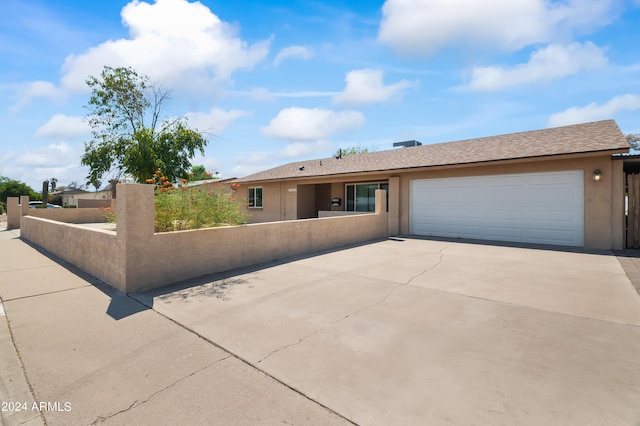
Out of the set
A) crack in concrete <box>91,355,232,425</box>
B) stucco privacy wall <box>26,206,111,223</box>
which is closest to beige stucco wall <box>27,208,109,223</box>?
stucco privacy wall <box>26,206,111,223</box>

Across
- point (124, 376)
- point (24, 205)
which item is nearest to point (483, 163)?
point (124, 376)

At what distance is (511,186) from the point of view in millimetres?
10445

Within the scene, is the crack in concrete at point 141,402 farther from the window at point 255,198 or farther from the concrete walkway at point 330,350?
the window at point 255,198

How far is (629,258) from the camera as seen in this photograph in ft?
25.1

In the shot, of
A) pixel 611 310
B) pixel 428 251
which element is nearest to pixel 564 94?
pixel 428 251

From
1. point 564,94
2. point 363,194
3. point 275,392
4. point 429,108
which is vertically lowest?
point 275,392

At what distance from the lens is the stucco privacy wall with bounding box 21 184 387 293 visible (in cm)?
504

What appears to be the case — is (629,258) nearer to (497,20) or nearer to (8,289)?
(497,20)

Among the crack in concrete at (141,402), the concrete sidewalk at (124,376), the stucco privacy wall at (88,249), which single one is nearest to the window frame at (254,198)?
the stucco privacy wall at (88,249)

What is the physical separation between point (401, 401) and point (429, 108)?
1529 centimetres

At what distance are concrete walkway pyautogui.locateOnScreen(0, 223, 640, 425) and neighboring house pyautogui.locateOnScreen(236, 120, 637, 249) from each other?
4401 mm

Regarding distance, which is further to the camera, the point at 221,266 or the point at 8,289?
the point at 221,266

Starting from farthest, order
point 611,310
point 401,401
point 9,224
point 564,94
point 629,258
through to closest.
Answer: point 9,224 → point 564,94 → point 629,258 → point 611,310 → point 401,401

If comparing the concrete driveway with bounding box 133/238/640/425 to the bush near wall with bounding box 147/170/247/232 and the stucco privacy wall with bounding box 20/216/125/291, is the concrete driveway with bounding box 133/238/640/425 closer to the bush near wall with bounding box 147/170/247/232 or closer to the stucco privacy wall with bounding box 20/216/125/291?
the stucco privacy wall with bounding box 20/216/125/291
